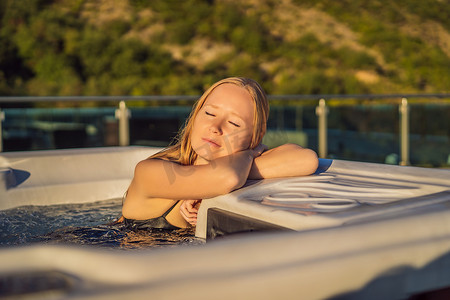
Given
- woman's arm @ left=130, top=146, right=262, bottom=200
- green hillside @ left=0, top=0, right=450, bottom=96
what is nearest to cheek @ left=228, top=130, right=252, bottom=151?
woman's arm @ left=130, top=146, right=262, bottom=200

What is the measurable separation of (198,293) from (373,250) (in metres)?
0.35

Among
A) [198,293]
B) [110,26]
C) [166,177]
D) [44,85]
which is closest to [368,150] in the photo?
[166,177]

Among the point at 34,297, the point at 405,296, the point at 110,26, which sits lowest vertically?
the point at 405,296

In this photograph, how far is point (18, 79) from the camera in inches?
704

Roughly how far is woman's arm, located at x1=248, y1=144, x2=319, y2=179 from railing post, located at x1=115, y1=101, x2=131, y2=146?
8.34 feet

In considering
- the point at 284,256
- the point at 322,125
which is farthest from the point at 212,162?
the point at 322,125

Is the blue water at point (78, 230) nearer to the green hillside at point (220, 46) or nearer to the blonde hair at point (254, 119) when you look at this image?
the blonde hair at point (254, 119)

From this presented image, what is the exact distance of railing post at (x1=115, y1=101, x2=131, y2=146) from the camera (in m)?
4.09

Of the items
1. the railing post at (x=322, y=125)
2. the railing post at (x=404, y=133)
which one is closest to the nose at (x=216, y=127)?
the railing post at (x=322, y=125)

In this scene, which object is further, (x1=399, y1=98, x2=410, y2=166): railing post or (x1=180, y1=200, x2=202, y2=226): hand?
(x1=399, y1=98, x2=410, y2=166): railing post

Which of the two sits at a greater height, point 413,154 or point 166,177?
point 166,177

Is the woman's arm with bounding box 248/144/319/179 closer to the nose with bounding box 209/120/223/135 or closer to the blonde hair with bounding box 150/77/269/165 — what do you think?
the blonde hair with bounding box 150/77/269/165

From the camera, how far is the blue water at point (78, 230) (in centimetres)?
159

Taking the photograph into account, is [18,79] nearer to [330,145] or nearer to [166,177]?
[330,145]
